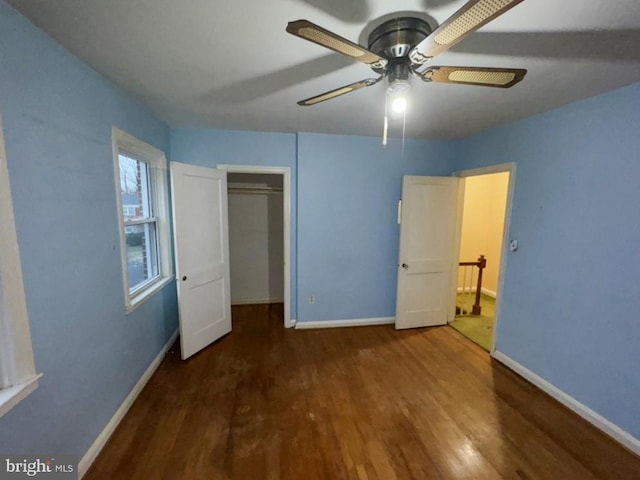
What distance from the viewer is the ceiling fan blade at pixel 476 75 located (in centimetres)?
113

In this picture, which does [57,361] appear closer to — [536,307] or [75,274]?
[75,274]

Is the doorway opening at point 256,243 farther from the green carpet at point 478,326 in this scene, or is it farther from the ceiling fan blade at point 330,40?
the ceiling fan blade at point 330,40

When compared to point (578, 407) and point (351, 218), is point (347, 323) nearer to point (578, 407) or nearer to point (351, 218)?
point (351, 218)

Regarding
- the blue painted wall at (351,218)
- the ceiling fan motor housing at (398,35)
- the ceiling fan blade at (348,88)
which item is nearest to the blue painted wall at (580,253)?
the blue painted wall at (351,218)

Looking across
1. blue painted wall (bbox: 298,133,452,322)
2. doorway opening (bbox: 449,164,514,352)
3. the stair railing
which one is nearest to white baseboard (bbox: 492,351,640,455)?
the stair railing

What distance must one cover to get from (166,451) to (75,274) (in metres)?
1.22

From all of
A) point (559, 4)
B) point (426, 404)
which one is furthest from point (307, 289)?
point (559, 4)

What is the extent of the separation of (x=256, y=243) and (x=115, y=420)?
2743 millimetres

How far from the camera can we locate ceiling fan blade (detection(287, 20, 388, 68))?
2.79 ft

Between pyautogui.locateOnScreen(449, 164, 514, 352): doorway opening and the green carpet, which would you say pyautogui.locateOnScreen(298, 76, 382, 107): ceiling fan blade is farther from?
pyautogui.locateOnScreen(449, 164, 514, 352): doorway opening

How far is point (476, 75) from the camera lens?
119cm

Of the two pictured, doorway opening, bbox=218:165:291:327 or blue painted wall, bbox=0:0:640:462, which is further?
doorway opening, bbox=218:165:291:327

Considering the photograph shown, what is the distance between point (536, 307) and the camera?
2418 millimetres

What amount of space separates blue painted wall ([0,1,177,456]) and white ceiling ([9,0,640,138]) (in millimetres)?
189
